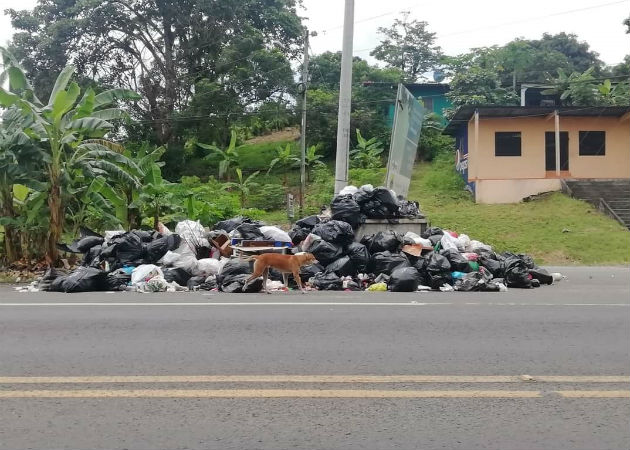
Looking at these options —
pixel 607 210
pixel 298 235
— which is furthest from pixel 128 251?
pixel 607 210

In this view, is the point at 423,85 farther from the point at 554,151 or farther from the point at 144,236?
the point at 144,236

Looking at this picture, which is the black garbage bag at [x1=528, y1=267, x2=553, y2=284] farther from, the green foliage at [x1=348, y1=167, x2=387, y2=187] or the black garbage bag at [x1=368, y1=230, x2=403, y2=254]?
the green foliage at [x1=348, y1=167, x2=387, y2=187]

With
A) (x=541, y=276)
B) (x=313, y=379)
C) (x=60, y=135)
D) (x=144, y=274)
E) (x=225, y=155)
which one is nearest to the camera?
(x=313, y=379)

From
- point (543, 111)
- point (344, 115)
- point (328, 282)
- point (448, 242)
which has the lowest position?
point (328, 282)

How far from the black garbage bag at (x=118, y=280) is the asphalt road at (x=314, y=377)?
7.57 feet

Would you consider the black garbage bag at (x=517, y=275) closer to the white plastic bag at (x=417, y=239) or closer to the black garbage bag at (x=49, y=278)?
the white plastic bag at (x=417, y=239)

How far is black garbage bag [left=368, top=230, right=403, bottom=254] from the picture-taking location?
11.1m

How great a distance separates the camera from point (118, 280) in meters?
10.2

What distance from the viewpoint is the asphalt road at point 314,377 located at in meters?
3.61

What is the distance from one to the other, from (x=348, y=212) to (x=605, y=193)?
1530 cm
